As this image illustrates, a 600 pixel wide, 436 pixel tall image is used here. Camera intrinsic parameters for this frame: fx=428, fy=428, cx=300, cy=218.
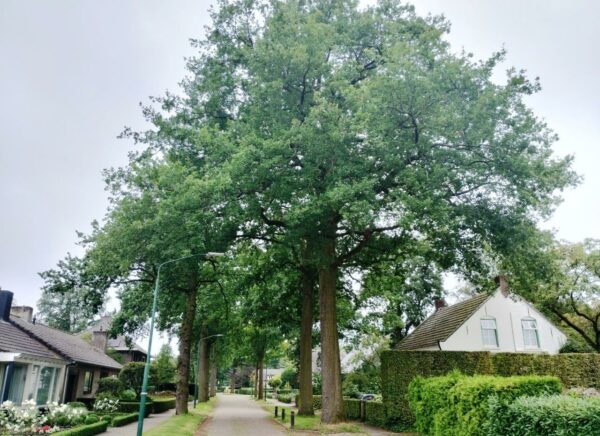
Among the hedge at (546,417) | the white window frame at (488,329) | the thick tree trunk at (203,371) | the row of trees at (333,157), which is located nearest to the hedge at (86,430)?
the row of trees at (333,157)

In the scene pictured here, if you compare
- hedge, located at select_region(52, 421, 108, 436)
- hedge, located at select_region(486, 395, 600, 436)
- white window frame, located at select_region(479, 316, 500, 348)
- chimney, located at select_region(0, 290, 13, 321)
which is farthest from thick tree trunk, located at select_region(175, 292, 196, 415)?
hedge, located at select_region(486, 395, 600, 436)

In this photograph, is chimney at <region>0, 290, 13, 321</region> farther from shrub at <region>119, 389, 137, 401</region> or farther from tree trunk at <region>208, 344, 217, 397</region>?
tree trunk at <region>208, 344, 217, 397</region>

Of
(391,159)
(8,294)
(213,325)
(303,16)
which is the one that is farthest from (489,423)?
(213,325)

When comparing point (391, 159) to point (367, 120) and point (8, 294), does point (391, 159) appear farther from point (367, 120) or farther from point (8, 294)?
point (8, 294)

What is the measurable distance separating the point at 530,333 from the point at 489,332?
4068 mm

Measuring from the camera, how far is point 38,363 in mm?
24969

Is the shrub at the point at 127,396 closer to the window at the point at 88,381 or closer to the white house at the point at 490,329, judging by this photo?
the window at the point at 88,381

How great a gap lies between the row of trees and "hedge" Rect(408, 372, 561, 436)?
599 cm

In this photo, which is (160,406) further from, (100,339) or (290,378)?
(290,378)

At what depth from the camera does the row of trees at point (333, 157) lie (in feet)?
54.5

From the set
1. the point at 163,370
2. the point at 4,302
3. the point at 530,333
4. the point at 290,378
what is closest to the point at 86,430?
the point at 4,302

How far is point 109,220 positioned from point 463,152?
59.6ft

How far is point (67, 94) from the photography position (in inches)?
693

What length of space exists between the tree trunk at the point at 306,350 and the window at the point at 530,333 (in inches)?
627
